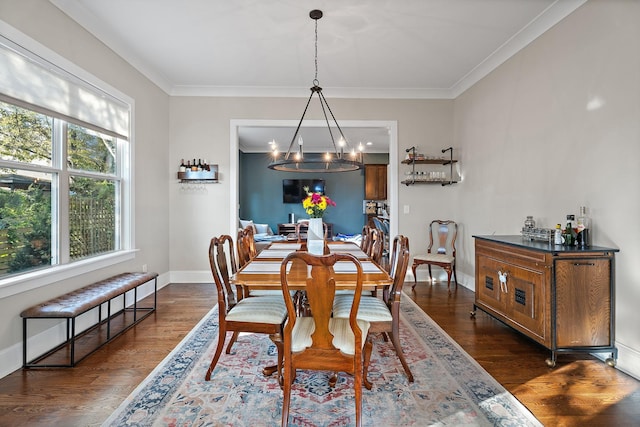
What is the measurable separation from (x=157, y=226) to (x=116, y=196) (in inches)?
33.0

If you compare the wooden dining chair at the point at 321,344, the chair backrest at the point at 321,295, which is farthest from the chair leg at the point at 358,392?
the chair backrest at the point at 321,295

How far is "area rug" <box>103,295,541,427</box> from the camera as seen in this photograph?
1707 mm

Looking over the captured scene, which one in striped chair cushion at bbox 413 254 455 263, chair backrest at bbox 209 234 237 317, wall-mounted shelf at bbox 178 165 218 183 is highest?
wall-mounted shelf at bbox 178 165 218 183

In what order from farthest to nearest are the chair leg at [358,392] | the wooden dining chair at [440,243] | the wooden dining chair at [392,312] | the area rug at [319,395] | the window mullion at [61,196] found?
the wooden dining chair at [440,243], the window mullion at [61,196], the wooden dining chair at [392,312], the area rug at [319,395], the chair leg at [358,392]

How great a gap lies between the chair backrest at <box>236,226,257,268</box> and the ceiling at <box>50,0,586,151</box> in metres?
2.01

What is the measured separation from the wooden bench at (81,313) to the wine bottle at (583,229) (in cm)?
376

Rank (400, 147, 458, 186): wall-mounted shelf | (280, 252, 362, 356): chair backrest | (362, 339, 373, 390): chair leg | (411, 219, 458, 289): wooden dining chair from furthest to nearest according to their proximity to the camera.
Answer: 1. (400, 147, 458, 186): wall-mounted shelf
2. (411, 219, 458, 289): wooden dining chair
3. (362, 339, 373, 390): chair leg
4. (280, 252, 362, 356): chair backrest

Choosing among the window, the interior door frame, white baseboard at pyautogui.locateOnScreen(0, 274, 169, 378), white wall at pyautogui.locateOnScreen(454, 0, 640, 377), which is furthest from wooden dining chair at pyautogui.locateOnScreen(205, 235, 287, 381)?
the interior door frame

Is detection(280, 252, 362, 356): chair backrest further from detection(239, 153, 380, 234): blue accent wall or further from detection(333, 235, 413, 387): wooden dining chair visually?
detection(239, 153, 380, 234): blue accent wall

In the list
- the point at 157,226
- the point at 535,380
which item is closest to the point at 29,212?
the point at 157,226

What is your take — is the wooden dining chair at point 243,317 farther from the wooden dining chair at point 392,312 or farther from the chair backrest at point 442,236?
the chair backrest at point 442,236

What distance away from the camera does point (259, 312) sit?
208 cm

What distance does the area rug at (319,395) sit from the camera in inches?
67.2

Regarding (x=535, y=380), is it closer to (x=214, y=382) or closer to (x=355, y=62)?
→ (x=214, y=382)
